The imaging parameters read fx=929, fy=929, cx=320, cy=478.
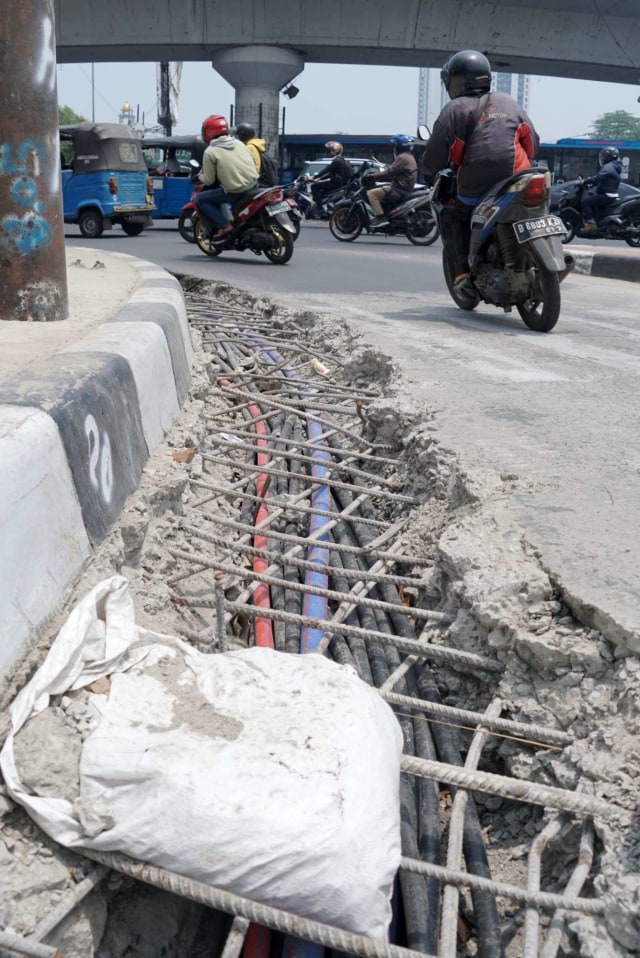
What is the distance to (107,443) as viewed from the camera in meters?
2.26

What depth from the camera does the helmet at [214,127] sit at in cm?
1067

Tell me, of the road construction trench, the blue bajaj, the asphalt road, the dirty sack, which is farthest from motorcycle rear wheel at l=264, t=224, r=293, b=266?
the dirty sack

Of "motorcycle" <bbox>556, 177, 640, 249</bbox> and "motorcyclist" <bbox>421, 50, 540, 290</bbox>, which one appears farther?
"motorcycle" <bbox>556, 177, 640, 249</bbox>

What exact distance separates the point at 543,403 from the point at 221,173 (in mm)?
7549

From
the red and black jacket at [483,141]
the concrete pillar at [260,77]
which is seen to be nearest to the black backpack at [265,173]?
the red and black jacket at [483,141]

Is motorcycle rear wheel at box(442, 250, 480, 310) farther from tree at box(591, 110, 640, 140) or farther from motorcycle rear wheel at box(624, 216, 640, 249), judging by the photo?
tree at box(591, 110, 640, 140)

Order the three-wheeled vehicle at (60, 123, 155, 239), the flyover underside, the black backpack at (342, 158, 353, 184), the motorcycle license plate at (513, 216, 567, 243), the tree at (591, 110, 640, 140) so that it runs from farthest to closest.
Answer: the tree at (591, 110, 640, 140) → the flyover underside → the black backpack at (342, 158, 353, 184) → the three-wheeled vehicle at (60, 123, 155, 239) → the motorcycle license plate at (513, 216, 567, 243)

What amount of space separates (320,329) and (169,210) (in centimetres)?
1621

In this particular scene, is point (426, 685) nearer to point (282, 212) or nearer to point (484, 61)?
point (484, 61)

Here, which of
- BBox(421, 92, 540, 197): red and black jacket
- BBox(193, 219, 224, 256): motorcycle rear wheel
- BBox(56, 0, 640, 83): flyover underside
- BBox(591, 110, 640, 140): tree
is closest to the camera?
BBox(421, 92, 540, 197): red and black jacket

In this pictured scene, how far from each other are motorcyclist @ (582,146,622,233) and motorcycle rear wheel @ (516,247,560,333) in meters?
11.1

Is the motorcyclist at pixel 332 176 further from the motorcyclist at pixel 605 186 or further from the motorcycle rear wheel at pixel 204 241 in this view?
the motorcycle rear wheel at pixel 204 241

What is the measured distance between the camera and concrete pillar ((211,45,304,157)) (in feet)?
90.2

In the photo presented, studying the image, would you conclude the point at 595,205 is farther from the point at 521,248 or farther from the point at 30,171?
the point at 30,171
